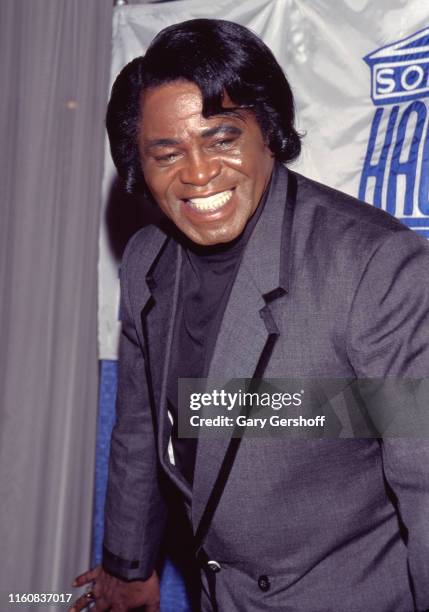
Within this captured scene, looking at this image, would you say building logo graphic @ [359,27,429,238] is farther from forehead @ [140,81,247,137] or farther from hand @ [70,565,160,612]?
hand @ [70,565,160,612]

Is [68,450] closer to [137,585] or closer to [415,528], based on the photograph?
[137,585]

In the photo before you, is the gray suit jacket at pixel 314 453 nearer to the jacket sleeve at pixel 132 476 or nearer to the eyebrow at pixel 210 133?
the eyebrow at pixel 210 133

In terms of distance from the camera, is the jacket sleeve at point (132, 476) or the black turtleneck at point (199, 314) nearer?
the black turtleneck at point (199, 314)

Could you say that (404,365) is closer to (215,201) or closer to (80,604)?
(215,201)

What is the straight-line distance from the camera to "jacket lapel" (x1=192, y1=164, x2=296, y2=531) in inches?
46.0

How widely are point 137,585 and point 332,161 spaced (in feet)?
4.14

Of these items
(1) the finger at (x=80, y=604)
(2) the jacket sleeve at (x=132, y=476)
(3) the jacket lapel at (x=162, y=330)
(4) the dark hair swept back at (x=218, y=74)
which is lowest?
(1) the finger at (x=80, y=604)

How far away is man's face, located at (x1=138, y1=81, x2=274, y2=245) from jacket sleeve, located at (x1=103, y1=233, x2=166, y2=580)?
1.07ft

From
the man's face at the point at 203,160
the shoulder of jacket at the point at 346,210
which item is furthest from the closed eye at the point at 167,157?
the shoulder of jacket at the point at 346,210

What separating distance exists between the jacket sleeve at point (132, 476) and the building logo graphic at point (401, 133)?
78 cm

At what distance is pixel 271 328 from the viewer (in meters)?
1.15

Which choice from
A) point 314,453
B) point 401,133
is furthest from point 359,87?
point 314,453

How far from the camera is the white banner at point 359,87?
1827 millimetres

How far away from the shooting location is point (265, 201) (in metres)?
1.27
